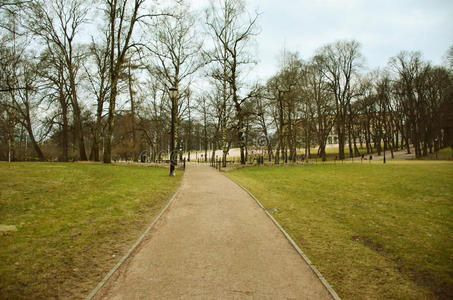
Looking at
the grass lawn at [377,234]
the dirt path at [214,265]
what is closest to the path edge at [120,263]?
the dirt path at [214,265]

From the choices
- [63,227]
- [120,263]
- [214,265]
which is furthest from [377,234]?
[63,227]

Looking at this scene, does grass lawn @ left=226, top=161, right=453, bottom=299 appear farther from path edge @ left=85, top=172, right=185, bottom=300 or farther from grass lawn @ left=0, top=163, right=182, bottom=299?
grass lawn @ left=0, top=163, right=182, bottom=299

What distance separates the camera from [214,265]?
12.8ft

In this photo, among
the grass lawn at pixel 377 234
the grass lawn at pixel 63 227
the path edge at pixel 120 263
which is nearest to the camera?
the path edge at pixel 120 263

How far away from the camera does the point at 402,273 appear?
386 centimetres

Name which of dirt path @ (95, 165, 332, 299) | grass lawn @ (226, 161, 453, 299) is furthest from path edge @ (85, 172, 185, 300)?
grass lawn @ (226, 161, 453, 299)

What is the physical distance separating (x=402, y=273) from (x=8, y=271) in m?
6.35

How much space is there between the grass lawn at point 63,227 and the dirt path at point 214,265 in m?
0.57

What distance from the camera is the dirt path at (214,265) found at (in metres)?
3.16

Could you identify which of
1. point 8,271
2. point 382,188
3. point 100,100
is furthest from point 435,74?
point 8,271

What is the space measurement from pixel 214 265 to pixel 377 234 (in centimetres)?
433

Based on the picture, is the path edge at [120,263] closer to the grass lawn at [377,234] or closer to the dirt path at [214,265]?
the dirt path at [214,265]

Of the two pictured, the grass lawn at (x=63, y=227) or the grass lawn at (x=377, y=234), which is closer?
the grass lawn at (x=63, y=227)

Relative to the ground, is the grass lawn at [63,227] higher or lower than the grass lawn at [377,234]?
higher
